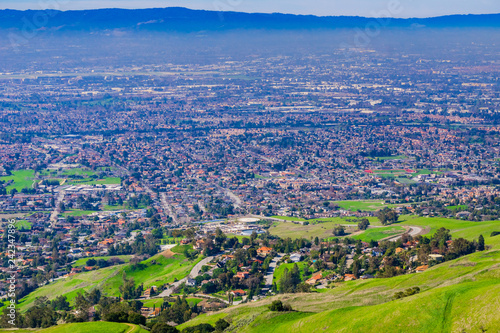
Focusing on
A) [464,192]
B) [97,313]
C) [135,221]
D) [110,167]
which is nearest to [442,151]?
[464,192]

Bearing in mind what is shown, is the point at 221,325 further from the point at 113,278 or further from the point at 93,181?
the point at 93,181

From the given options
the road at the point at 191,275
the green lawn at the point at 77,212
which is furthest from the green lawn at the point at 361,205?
the green lawn at the point at 77,212

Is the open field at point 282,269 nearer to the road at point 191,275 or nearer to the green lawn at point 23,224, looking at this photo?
the road at point 191,275

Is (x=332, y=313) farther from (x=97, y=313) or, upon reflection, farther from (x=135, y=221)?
(x=135, y=221)

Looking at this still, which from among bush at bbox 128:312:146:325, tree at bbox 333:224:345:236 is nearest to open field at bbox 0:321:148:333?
bush at bbox 128:312:146:325

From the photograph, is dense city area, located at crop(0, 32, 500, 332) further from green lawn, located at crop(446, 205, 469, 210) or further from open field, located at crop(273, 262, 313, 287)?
green lawn, located at crop(446, 205, 469, 210)
